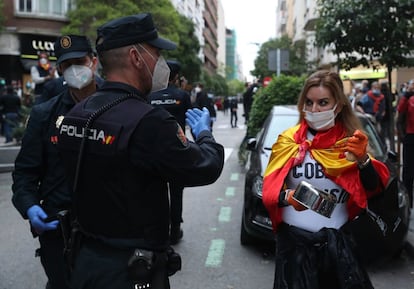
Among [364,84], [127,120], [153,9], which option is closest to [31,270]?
[127,120]

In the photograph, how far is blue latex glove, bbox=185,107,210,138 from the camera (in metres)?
2.23

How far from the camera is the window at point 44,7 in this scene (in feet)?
95.0

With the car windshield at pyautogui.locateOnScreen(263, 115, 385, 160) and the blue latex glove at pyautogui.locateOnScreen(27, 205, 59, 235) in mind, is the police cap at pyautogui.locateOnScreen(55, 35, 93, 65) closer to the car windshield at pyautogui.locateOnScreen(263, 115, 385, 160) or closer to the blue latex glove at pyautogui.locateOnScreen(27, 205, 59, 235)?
the blue latex glove at pyautogui.locateOnScreen(27, 205, 59, 235)

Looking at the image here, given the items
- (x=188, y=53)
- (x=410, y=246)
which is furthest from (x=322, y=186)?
(x=188, y=53)

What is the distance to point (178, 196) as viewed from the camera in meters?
5.51

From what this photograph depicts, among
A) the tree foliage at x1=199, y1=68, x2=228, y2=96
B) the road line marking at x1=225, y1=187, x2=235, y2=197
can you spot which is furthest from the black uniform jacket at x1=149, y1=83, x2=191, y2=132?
the tree foliage at x1=199, y1=68, x2=228, y2=96

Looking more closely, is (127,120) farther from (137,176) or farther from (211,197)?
(211,197)

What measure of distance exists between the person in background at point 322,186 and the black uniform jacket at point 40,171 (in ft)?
3.69

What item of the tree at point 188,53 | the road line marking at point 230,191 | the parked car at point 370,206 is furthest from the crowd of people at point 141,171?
the tree at point 188,53

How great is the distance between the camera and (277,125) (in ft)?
22.3

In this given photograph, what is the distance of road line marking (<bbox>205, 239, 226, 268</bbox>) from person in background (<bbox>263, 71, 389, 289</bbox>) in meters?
2.32

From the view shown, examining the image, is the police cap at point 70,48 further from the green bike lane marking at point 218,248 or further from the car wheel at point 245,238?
the car wheel at point 245,238

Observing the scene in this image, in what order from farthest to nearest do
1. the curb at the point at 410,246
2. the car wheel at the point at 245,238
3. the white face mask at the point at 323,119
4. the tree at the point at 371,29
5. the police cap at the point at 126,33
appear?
the tree at the point at 371,29 < the car wheel at the point at 245,238 < the curb at the point at 410,246 < the white face mask at the point at 323,119 < the police cap at the point at 126,33

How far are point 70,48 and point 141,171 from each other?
1.53 metres
